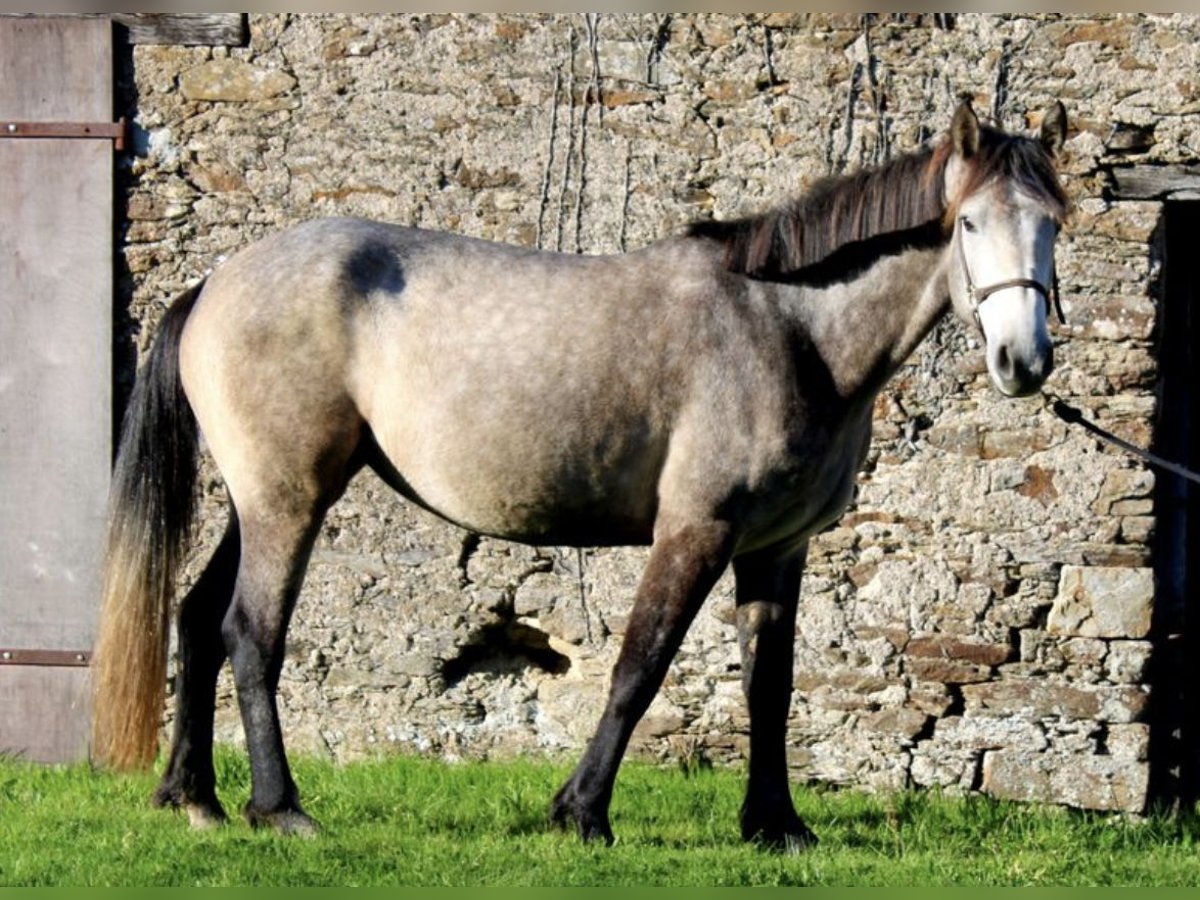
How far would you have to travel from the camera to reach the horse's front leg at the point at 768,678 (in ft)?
20.7

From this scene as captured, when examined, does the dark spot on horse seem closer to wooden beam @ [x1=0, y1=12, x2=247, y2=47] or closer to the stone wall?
the stone wall

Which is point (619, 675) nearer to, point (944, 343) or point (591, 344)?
point (591, 344)

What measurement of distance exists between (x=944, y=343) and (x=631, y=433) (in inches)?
85.5

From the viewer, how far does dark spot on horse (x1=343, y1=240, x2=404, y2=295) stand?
6250mm

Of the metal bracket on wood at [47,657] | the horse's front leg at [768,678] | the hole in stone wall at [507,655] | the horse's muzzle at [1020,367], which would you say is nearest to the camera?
the horse's muzzle at [1020,367]

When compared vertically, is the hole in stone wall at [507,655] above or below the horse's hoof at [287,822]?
above

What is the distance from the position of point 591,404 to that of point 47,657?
10.8ft

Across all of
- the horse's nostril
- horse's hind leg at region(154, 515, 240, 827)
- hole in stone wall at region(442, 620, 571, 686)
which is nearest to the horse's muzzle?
the horse's nostril

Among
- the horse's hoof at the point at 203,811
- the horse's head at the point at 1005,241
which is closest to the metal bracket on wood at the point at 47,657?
the horse's hoof at the point at 203,811

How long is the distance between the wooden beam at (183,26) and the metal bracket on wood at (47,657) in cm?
267

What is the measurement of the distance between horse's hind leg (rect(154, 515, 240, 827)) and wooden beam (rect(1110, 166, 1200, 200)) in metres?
3.76

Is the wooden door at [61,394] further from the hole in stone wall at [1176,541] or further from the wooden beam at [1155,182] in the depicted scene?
the hole in stone wall at [1176,541]

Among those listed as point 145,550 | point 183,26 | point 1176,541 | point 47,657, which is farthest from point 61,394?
point 1176,541

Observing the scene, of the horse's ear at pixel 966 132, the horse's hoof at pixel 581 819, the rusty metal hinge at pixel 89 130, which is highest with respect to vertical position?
the rusty metal hinge at pixel 89 130
